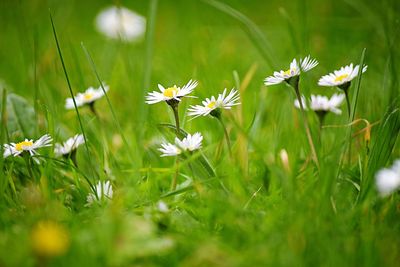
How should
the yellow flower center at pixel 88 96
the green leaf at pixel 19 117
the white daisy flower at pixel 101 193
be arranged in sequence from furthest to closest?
1. the green leaf at pixel 19 117
2. the yellow flower center at pixel 88 96
3. the white daisy flower at pixel 101 193

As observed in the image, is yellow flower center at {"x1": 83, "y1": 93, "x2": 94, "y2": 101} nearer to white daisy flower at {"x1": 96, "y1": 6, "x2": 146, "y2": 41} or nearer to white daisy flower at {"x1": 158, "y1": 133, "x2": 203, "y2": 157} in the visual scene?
white daisy flower at {"x1": 158, "y1": 133, "x2": 203, "y2": 157}

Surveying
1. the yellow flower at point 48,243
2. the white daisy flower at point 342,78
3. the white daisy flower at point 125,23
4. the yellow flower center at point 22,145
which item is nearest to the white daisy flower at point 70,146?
the yellow flower center at point 22,145

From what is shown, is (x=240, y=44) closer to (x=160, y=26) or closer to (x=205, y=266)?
(x=160, y=26)

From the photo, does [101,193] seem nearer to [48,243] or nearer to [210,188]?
[210,188]

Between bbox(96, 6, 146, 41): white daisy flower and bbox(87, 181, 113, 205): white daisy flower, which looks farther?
bbox(96, 6, 146, 41): white daisy flower

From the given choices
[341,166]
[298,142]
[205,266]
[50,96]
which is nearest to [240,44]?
[50,96]

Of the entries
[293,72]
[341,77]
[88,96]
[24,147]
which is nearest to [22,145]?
[24,147]

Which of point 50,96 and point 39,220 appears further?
point 50,96

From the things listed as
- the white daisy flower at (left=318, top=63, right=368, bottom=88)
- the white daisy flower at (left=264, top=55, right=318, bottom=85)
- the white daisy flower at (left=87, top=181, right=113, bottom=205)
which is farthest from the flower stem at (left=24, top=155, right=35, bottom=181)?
the white daisy flower at (left=318, top=63, right=368, bottom=88)

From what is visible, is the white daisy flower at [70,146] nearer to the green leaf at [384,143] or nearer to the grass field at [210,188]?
the grass field at [210,188]
